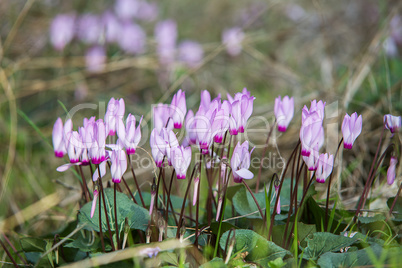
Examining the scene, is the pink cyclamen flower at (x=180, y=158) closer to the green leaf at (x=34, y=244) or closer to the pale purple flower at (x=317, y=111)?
the pale purple flower at (x=317, y=111)

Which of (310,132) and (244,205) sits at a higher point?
(310,132)

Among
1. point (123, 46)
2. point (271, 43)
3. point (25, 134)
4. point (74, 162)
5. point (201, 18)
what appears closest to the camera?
point (74, 162)

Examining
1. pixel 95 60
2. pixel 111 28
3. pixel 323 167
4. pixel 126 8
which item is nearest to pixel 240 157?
pixel 323 167

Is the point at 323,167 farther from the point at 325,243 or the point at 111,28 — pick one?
the point at 111,28

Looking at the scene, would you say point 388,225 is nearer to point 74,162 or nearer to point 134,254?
point 134,254

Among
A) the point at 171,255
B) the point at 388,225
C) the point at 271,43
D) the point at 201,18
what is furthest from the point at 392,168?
the point at 201,18

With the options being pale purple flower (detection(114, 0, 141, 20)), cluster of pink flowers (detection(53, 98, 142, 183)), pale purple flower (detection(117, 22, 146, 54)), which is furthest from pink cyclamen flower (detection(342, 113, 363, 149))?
pale purple flower (detection(114, 0, 141, 20))

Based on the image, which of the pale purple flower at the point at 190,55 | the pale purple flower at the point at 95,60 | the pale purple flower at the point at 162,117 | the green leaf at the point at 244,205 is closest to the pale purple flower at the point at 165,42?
the pale purple flower at the point at 190,55
